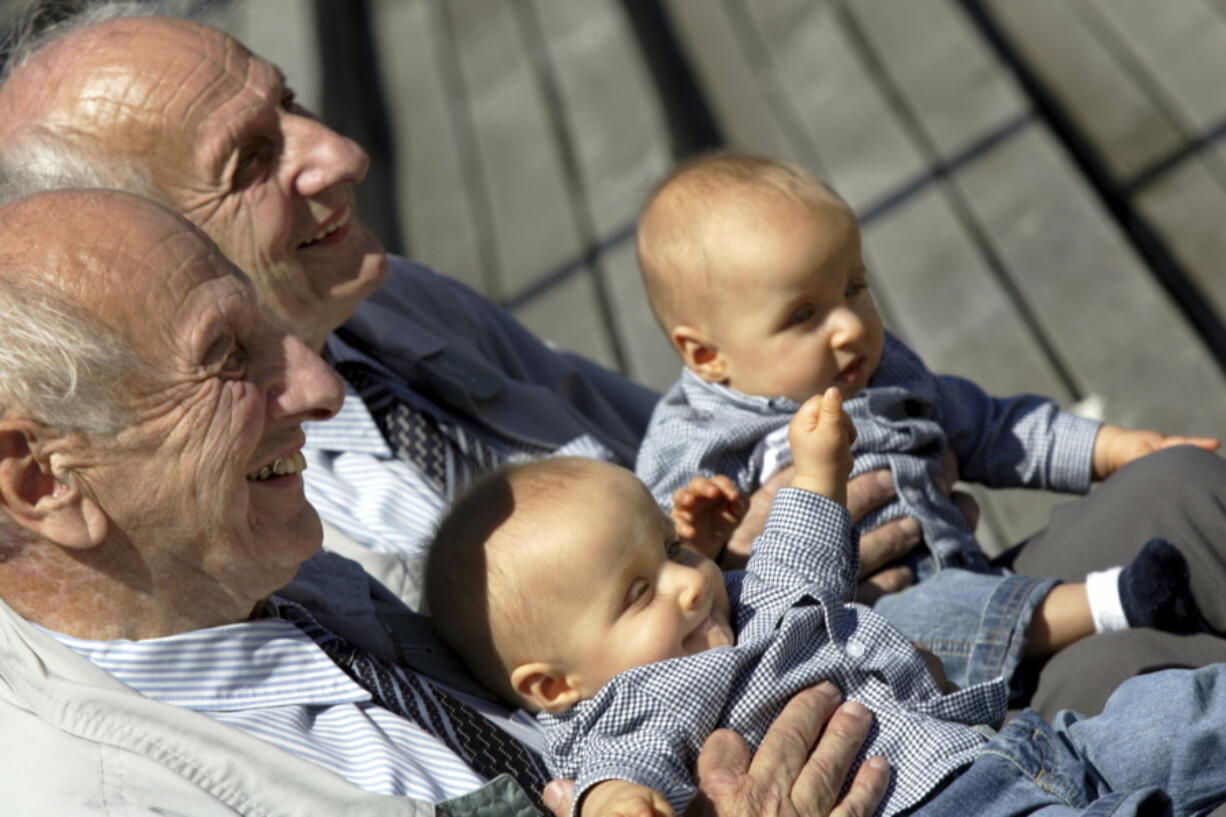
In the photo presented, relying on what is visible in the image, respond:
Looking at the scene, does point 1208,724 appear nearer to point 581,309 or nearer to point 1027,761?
point 1027,761

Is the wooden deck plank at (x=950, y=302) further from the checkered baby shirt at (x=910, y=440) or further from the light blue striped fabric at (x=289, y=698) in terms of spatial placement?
the light blue striped fabric at (x=289, y=698)

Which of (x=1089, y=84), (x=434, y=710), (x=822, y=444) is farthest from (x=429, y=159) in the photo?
(x=434, y=710)

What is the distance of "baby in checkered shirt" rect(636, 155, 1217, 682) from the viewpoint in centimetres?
213

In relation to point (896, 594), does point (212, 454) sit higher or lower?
higher

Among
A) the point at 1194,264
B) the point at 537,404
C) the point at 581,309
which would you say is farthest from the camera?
the point at 581,309

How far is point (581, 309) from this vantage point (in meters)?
3.76

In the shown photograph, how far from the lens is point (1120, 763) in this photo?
1647mm

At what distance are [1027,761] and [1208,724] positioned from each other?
194 millimetres

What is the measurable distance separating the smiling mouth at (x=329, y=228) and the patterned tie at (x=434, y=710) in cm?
63

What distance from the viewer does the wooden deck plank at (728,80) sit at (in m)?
4.20

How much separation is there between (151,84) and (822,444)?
1.04 meters

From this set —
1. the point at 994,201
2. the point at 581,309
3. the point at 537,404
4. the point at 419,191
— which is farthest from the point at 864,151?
the point at 537,404

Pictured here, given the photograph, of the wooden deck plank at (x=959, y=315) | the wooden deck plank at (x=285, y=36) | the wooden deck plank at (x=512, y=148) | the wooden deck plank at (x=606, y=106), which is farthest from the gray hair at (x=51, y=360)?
the wooden deck plank at (x=285, y=36)

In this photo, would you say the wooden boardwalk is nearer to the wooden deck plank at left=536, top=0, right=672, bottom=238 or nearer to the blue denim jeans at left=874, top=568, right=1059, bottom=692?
the wooden deck plank at left=536, top=0, right=672, bottom=238
